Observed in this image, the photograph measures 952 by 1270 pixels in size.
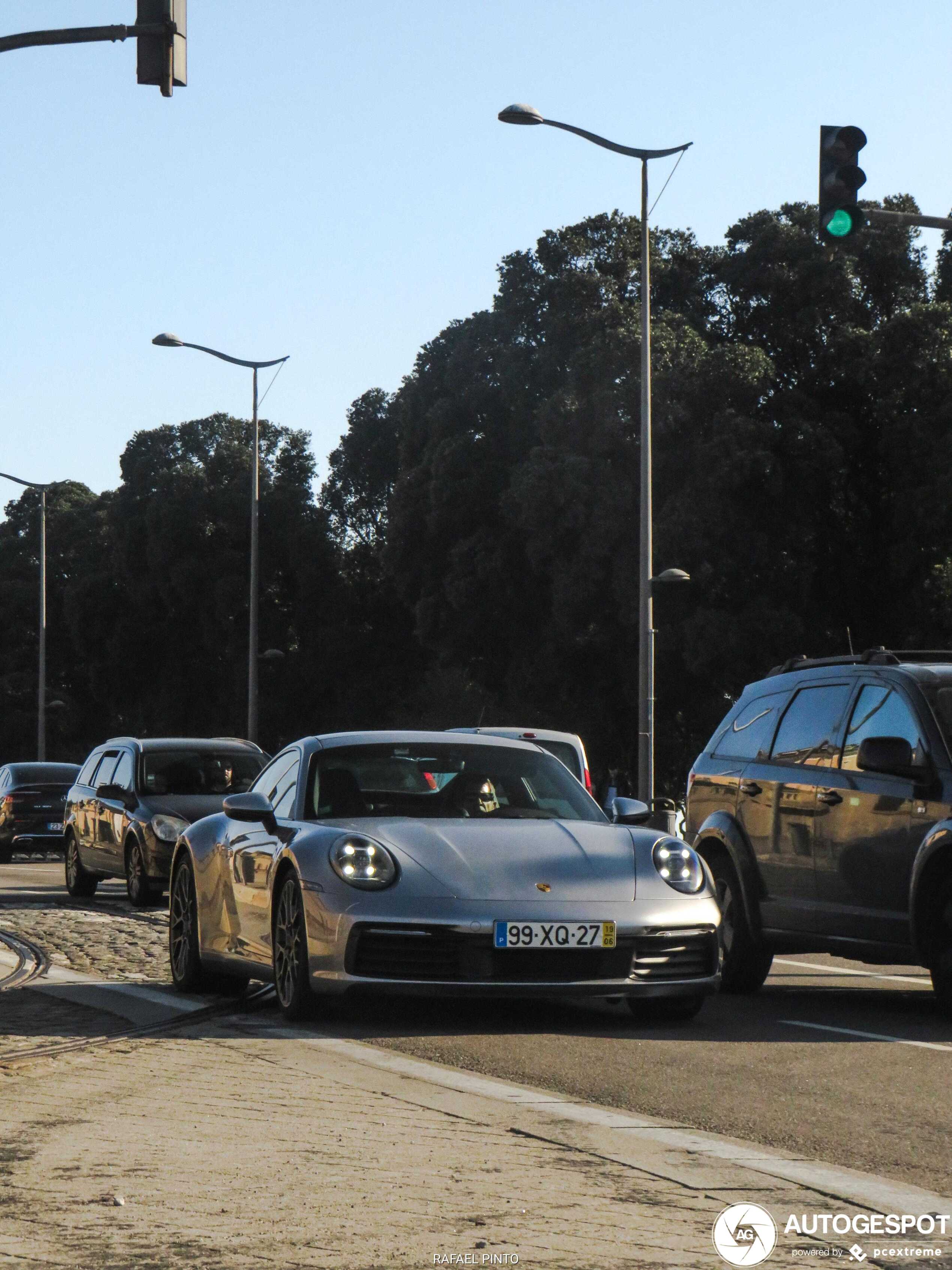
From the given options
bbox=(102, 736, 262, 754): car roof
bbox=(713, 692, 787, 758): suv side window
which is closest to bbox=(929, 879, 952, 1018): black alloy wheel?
bbox=(713, 692, 787, 758): suv side window

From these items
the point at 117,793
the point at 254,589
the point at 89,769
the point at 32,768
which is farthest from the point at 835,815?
the point at 254,589

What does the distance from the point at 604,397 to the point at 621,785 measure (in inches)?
413

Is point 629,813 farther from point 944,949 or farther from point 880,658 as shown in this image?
point 880,658

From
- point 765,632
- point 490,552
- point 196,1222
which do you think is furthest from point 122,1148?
point 490,552

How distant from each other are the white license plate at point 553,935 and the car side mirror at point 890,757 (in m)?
1.93

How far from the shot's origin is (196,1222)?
5145mm

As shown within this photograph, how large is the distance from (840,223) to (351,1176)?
10.5 meters

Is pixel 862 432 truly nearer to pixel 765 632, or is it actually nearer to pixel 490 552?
pixel 765 632

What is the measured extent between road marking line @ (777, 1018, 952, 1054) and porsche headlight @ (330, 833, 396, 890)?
226 centimetres

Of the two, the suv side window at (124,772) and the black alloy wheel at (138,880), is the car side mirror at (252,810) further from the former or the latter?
the suv side window at (124,772)

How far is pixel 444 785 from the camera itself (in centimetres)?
1062

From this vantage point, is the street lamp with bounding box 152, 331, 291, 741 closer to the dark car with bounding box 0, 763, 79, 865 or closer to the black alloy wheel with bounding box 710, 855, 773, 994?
the dark car with bounding box 0, 763, 79, 865

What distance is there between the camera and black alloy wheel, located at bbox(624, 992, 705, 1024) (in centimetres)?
1012

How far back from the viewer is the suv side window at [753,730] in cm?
1248
